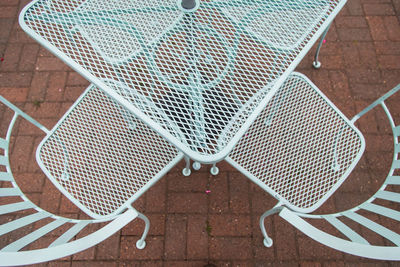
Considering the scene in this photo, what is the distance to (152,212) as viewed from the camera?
1.99m

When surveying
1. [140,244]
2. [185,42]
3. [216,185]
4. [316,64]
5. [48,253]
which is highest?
[185,42]

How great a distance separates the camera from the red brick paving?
1884 millimetres

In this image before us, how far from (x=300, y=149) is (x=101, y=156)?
1039mm

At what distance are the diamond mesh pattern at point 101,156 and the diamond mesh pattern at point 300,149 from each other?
45 centimetres

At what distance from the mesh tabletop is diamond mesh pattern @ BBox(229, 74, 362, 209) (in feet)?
1.12

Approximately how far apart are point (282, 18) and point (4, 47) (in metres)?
2.53

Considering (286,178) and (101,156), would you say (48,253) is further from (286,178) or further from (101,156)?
(286,178)

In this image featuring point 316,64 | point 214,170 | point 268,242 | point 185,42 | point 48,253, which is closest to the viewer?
point 48,253

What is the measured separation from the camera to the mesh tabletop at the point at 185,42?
1178 mm

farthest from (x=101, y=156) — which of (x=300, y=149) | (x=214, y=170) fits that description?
(x=300, y=149)

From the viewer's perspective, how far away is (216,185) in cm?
206

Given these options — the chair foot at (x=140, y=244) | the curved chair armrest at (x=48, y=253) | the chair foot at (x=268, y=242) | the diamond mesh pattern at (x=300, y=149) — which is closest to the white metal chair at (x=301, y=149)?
the diamond mesh pattern at (x=300, y=149)

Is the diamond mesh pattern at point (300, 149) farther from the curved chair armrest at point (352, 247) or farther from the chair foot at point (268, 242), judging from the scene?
the chair foot at point (268, 242)

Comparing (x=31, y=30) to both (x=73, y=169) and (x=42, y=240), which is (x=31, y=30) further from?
(x=42, y=240)
